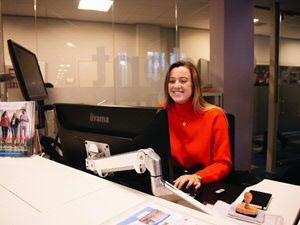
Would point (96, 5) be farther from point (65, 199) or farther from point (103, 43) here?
point (65, 199)

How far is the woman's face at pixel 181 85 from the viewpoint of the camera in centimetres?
186

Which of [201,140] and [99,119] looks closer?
[99,119]

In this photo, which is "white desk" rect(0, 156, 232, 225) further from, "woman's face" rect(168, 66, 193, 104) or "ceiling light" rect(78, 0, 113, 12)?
"ceiling light" rect(78, 0, 113, 12)

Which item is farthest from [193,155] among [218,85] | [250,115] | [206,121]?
[250,115]

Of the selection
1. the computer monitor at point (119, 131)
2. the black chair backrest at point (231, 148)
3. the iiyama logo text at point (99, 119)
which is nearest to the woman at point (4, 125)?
the computer monitor at point (119, 131)

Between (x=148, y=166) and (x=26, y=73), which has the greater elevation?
(x=26, y=73)

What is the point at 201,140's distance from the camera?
1750 mm

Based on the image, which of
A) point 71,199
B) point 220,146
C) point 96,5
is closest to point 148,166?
point 71,199

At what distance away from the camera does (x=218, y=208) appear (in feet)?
3.32

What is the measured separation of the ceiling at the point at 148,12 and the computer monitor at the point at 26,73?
5.31 feet

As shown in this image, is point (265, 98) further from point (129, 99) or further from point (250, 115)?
point (129, 99)

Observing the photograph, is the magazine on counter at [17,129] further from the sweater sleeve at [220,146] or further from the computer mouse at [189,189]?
the sweater sleeve at [220,146]

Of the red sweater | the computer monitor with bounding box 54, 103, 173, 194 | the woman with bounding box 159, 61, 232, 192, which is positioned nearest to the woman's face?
the woman with bounding box 159, 61, 232, 192

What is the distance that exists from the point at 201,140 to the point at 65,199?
111cm
